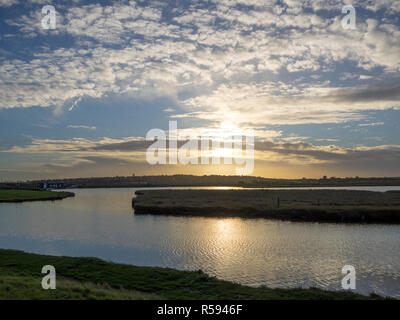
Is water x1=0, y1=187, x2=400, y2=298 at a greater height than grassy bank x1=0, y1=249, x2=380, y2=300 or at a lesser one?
lesser

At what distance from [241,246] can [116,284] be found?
54.4 ft

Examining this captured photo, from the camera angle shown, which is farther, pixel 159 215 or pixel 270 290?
pixel 159 215

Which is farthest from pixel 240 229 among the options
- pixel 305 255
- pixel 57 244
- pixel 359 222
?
pixel 57 244

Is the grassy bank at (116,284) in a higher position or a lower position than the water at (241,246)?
higher

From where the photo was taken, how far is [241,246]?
110ft

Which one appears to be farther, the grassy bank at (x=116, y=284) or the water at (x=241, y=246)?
the water at (x=241, y=246)

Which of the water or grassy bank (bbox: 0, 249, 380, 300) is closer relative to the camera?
grassy bank (bbox: 0, 249, 380, 300)

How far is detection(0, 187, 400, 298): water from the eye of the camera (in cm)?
2313

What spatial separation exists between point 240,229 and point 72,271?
1077 inches

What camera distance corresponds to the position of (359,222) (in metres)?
51.3

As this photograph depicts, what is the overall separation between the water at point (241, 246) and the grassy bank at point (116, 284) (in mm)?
3097

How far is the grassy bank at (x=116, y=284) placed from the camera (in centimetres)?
1617

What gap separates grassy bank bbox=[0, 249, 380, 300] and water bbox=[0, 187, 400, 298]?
3.10 m
